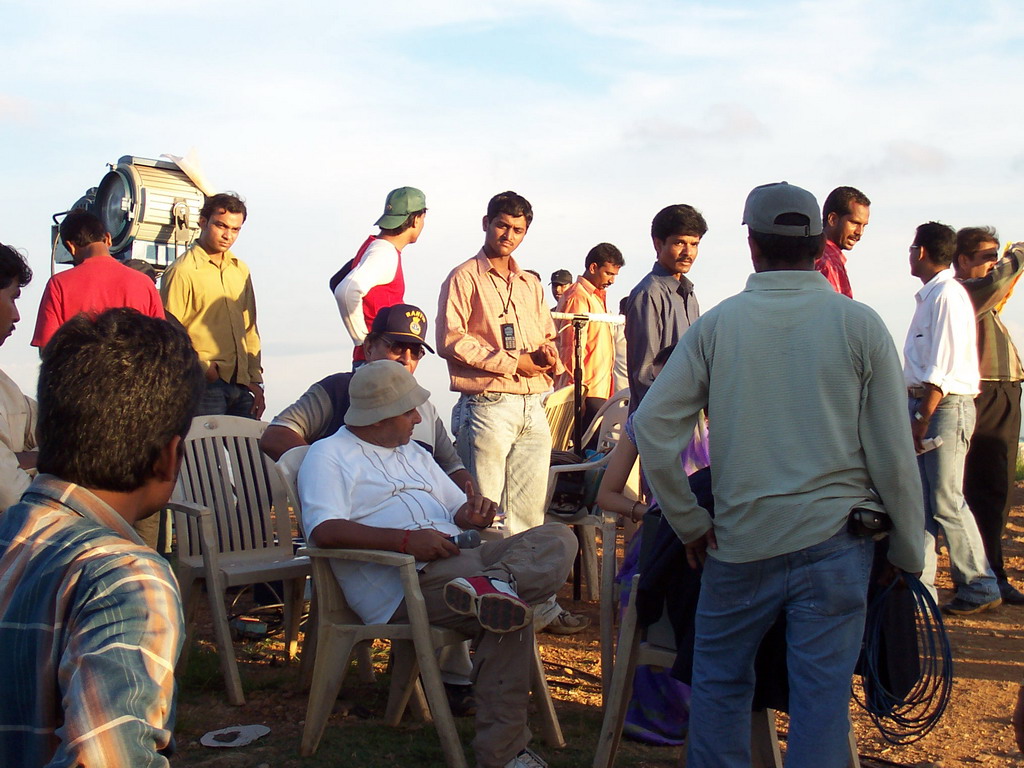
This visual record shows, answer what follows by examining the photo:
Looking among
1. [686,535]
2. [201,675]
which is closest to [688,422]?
[686,535]

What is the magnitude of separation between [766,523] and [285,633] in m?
2.92

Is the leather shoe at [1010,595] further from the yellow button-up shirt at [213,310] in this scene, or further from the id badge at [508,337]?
the yellow button-up shirt at [213,310]

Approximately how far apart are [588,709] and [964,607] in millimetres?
2753

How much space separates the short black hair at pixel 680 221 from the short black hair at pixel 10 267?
2.96 m

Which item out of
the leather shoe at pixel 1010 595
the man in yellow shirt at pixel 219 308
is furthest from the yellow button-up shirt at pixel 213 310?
the leather shoe at pixel 1010 595

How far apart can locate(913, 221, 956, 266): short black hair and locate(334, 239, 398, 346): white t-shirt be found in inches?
112

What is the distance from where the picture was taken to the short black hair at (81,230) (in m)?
5.39

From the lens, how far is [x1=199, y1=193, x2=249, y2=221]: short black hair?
5.97 m

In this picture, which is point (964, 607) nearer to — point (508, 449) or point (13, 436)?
point (508, 449)

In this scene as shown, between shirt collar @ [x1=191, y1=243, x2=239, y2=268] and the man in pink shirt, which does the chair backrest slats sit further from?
the man in pink shirt

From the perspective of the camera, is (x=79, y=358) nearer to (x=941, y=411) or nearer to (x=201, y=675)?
(x=201, y=675)

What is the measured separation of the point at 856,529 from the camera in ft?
8.56

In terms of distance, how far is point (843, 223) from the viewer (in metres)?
5.43

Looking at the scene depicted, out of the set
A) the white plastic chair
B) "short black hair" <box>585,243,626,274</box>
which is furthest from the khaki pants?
"short black hair" <box>585,243,626,274</box>
